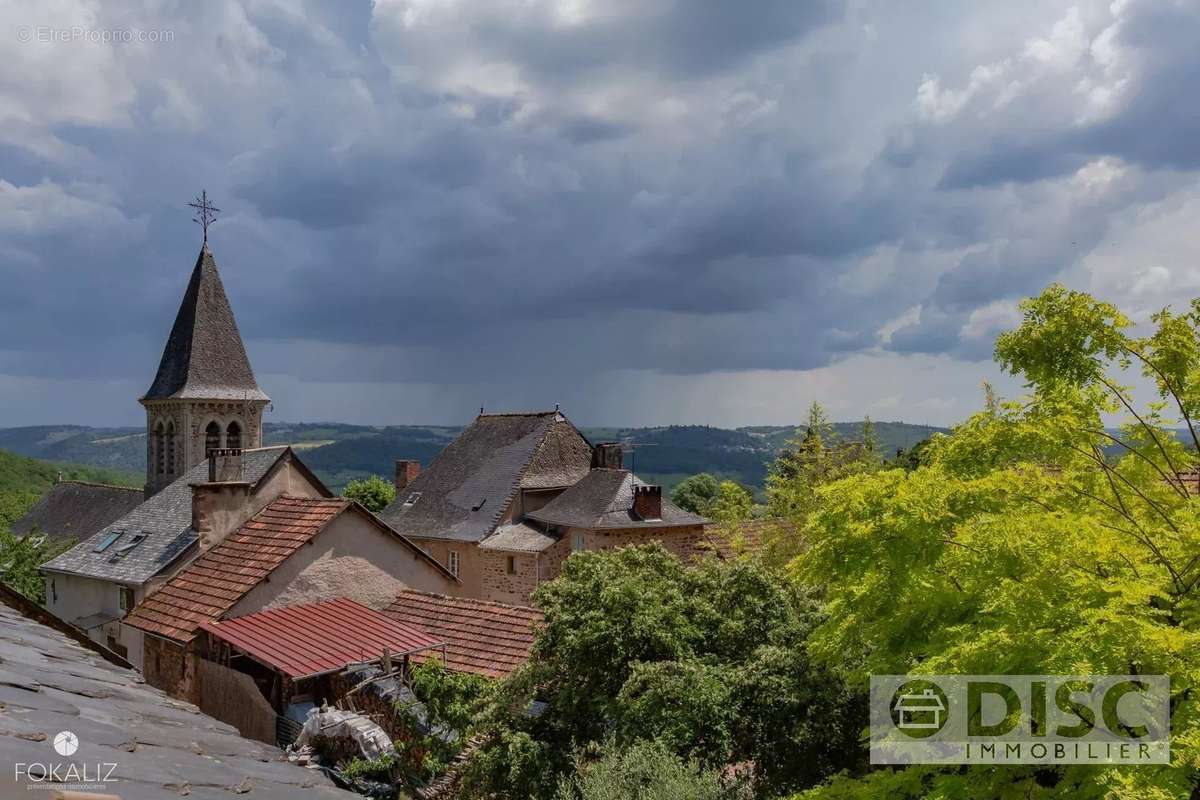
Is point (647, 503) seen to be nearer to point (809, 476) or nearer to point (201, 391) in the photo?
point (809, 476)

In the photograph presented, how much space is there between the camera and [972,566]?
874cm

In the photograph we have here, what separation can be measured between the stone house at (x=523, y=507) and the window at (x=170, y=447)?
10.7m

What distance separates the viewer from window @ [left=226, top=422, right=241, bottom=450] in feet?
139

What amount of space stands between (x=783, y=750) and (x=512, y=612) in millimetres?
7029

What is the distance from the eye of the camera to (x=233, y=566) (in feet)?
61.2

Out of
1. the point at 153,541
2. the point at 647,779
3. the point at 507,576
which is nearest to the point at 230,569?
the point at 153,541

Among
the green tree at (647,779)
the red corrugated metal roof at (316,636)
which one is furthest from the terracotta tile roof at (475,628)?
the green tree at (647,779)

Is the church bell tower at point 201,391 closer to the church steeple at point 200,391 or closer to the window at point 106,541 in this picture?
the church steeple at point 200,391

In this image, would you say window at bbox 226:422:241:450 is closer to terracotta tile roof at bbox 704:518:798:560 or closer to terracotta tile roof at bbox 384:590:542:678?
terracotta tile roof at bbox 704:518:798:560

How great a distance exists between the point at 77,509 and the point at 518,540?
32.4 m

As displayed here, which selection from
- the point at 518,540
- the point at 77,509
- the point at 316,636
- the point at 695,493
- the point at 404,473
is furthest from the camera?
the point at 695,493

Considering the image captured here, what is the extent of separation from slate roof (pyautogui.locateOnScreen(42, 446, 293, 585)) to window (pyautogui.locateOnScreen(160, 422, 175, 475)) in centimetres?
1250

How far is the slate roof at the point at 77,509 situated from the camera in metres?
46.9

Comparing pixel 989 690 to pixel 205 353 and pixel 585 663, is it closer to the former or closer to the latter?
pixel 585 663
